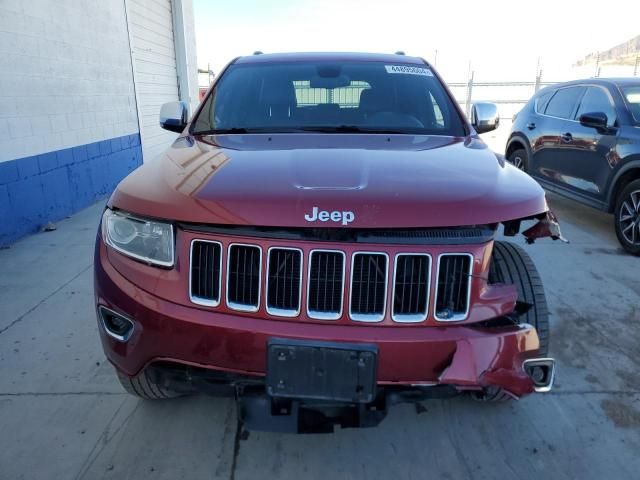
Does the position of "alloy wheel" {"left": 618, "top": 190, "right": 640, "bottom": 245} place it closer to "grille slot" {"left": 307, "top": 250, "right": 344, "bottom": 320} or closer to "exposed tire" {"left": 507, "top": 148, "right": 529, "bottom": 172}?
"exposed tire" {"left": 507, "top": 148, "right": 529, "bottom": 172}

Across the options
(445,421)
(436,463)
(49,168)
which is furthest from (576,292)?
(49,168)

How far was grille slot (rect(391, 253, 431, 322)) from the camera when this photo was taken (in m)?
1.79

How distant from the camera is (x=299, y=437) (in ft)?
7.85

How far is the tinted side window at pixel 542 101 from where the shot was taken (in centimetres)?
685

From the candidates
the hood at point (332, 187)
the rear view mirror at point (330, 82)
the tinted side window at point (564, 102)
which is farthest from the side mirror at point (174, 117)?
the tinted side window at point (564, 102)

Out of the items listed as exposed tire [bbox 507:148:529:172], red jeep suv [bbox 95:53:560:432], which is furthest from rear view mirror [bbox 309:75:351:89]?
exposed tire [bbox 507:148:529:172]

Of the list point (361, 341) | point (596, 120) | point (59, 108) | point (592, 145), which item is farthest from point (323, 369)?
point (59, 108)

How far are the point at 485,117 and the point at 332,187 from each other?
206 cm

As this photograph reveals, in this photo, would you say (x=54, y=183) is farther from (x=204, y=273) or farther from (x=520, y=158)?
(x=520, y=158)

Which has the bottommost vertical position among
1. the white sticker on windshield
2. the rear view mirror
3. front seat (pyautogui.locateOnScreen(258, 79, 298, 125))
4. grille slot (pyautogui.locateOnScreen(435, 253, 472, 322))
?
grille slot (pyautogui.locateOnScreen(435, 253, 472, 322))

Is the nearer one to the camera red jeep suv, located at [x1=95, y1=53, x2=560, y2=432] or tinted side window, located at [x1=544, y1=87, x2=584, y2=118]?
red jeep suv, located at [x1=95, y1=53, x2=560, y2=432]

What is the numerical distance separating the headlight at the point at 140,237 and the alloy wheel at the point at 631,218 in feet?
15.5

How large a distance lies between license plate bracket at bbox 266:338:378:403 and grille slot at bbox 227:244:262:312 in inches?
7.1

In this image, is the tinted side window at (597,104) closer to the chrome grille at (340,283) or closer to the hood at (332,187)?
the hood at (332,187)
